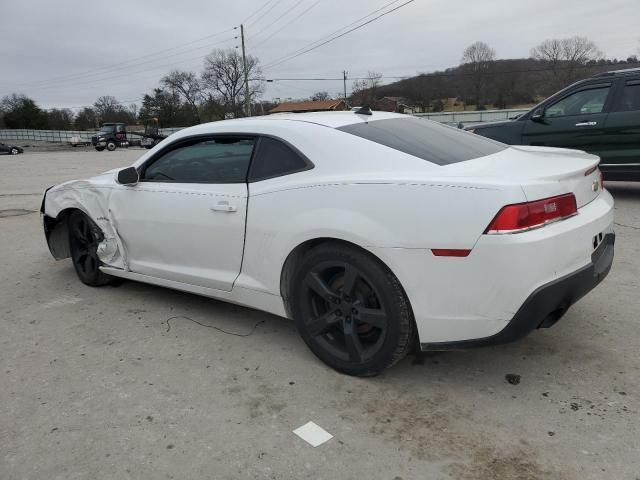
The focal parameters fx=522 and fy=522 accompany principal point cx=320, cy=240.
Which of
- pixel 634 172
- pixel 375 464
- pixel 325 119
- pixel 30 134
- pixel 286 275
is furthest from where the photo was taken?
pixel 30 134

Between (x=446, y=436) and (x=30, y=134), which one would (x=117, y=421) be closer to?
(x=446, y=436)

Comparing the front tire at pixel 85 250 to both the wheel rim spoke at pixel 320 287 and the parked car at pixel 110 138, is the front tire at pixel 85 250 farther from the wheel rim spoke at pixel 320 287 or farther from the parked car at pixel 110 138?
the parked car at pixel 110 138

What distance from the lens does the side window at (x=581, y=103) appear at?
7.31 metres

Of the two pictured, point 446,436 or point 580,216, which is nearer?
point 446,436

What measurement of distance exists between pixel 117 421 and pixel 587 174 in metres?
2.84

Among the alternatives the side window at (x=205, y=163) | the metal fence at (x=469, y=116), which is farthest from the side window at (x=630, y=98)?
the metal fence at (x=469, y=116)

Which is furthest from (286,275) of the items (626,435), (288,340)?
(626,435)

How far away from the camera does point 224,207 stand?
3.34 metres

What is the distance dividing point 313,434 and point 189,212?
5.82 ft

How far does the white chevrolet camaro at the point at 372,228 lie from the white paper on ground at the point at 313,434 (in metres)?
0.49

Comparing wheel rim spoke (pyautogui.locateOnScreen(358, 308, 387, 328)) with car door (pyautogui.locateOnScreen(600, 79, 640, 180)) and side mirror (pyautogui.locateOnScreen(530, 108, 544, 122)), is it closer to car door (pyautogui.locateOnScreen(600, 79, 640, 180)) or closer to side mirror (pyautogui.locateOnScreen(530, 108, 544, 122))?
car door (pyautogui.locateOnScreen(600, 79, 640, 180))

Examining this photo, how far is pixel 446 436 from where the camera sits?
2406 mm

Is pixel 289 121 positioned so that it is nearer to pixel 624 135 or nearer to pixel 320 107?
pixel 624 135

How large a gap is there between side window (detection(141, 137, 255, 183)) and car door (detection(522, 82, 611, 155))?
19.2ft
